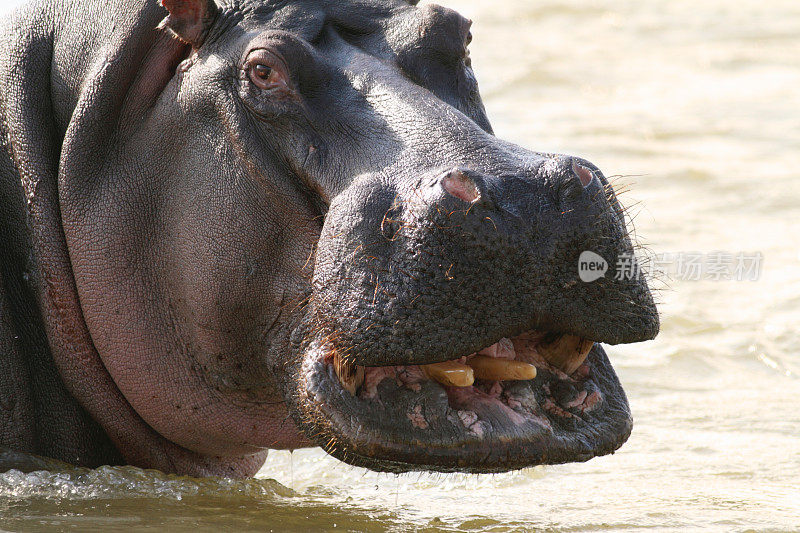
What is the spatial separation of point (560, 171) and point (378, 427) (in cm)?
93

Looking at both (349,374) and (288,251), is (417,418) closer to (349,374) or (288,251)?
(349,374)

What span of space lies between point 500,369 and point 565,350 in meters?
0.26

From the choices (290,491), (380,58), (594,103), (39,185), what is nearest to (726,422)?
(290,491)

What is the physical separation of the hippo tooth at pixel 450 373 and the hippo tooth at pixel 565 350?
0.99ft

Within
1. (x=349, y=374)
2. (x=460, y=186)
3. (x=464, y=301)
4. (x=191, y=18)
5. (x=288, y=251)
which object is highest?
(x=191, y=18)

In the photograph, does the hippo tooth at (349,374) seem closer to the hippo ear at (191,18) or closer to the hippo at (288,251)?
the hippo at (288,251)

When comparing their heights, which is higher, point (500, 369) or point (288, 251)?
point (288, 251)

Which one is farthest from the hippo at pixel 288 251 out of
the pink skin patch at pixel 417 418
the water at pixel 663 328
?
the water at pixel 663 328

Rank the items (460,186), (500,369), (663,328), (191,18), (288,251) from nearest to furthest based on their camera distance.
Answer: (460,186) < (500,369) < (288,251) < (191,18) < (663,328)

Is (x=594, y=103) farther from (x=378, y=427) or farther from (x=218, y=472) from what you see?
(x=378, y=427)

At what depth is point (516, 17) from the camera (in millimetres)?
17078

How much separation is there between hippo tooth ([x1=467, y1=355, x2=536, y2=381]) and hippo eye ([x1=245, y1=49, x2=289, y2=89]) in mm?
1114

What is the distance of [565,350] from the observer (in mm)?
3828

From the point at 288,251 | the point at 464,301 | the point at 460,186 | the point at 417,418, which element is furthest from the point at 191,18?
the point at 417,418
